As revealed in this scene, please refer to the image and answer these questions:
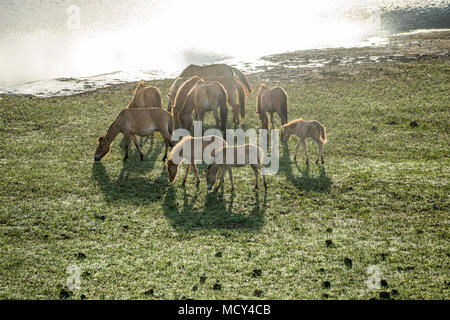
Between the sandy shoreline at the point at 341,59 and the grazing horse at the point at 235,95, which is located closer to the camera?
the grazing horse at the point at 235,95

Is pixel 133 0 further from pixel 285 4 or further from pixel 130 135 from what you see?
pixel 130 135

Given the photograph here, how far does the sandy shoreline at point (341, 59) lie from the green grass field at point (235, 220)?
6999 millimetres

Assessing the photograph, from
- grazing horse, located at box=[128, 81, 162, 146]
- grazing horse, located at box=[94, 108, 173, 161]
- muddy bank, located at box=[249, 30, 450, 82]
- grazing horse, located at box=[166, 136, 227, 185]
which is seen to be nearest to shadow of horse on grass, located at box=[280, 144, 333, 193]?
grazing horse, located at box=[166, 136, 227, 185]

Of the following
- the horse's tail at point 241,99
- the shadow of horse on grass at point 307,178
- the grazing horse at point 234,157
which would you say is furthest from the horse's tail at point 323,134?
the horse's tail at point 241,99

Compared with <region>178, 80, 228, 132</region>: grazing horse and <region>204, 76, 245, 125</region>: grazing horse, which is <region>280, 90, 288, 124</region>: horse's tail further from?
<region>178, 80, 228, 132</region>: grazing horse

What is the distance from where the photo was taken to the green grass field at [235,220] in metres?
6.95

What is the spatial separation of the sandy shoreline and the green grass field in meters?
7.00

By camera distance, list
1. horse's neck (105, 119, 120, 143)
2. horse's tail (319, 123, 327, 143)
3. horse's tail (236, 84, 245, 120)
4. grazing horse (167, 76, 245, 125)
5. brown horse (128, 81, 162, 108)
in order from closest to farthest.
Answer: horse's tail (319, 123, 327, 143), horse's neck (105, 119, 120, 143), brown horse (128, 81, 162, 108), horse's tail (236, 84, 245, 120), grazing horse (167, 76, 245, 125)

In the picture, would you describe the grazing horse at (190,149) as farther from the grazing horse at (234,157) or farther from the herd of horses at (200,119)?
the grazing horse at (234,157)

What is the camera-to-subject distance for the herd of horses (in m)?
Result: 10.0

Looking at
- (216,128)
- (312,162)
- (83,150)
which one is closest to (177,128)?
(216,128)

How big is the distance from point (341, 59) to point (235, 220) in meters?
18.9

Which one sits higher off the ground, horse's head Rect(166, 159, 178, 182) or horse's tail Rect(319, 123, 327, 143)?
horse's tail Rect(319, 123, 327, 143)

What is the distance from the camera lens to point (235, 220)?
29.6 ft
